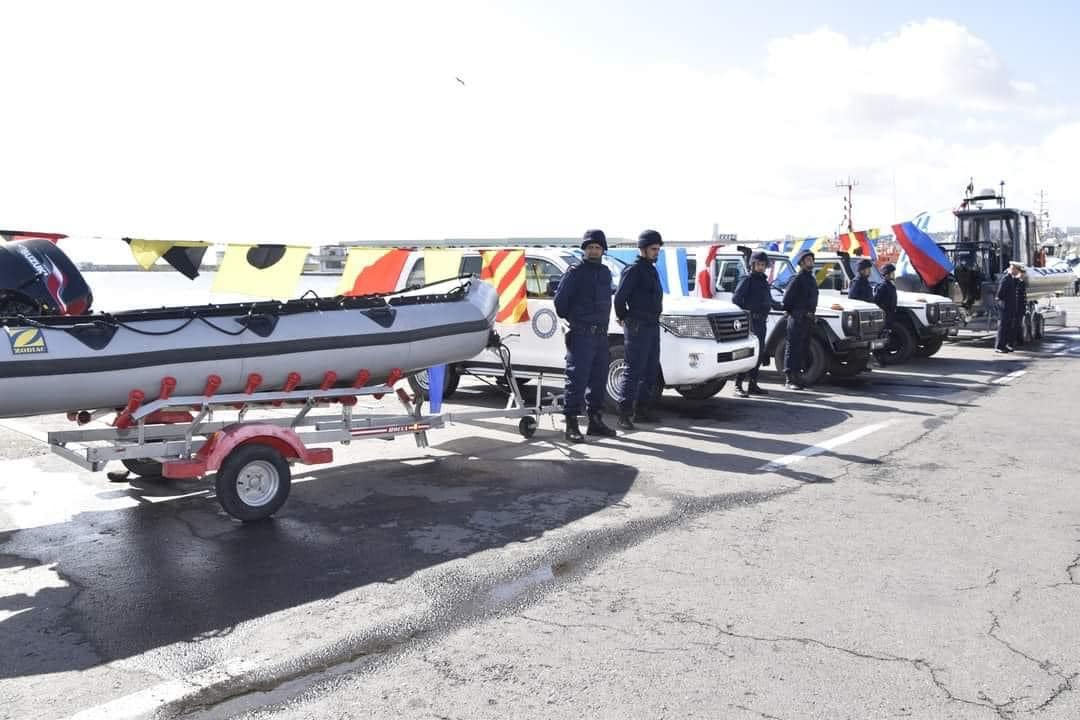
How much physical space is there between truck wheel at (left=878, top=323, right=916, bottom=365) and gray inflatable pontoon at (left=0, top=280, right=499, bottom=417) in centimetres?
1052

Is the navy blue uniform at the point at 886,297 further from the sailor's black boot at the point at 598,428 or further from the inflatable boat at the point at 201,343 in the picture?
the inflatable boat at the point at 201,343

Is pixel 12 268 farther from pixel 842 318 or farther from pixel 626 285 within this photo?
pixel 842 318

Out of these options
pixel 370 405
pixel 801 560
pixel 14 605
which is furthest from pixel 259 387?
pixel 370 405

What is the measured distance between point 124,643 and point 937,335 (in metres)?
15.2

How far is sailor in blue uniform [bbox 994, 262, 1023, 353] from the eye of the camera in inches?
696

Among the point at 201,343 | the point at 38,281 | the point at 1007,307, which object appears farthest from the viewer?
the point at 1007,307

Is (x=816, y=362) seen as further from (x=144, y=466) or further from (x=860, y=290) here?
(x=144, y=466)

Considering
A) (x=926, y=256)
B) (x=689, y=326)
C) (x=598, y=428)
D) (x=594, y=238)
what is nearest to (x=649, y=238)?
(x=594, y=238)

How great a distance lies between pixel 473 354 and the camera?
8.02m

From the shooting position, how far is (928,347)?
17016 millimetres

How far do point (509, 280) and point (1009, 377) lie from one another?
8515mm

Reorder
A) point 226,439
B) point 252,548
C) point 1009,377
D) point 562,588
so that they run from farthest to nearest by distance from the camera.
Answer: point 1009,377, point 226,439, point 252,548, point 562,588

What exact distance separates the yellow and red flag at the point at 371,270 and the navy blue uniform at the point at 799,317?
5439mm

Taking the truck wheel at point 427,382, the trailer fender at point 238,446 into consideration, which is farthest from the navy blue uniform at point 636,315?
the trailer fender at point 238,446
